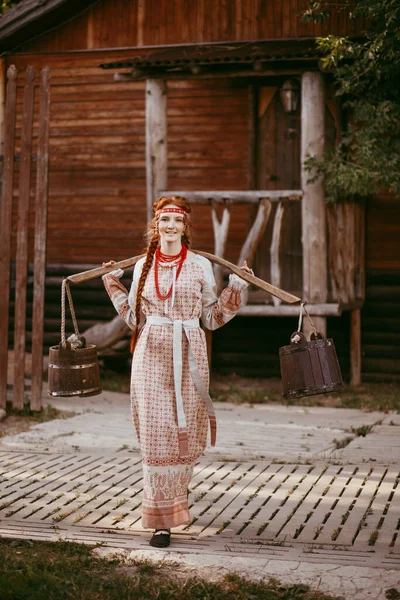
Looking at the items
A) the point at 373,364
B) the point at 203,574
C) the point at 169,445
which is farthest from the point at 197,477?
the point at 373,364

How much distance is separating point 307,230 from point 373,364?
2782 millimetres

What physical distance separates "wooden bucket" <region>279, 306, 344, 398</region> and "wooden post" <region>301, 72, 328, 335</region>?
18.3ft

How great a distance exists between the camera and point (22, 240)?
9.52 m

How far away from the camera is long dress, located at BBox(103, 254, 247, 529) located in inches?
207

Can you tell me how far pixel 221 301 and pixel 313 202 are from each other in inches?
229

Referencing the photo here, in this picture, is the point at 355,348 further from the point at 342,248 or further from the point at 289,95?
the point at 289,95

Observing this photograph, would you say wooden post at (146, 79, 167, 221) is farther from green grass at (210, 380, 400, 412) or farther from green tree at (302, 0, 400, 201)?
green grass at (210, 380, 400, 412)

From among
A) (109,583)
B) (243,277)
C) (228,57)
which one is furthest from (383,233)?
(109,583)

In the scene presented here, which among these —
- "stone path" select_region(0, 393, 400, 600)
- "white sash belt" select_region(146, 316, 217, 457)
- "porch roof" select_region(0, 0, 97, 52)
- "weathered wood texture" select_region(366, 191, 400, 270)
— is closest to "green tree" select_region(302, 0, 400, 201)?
"weathered wood texture" select_region(366, 191, 400, 270)

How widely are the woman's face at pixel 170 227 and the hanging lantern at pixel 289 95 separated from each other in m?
7.35

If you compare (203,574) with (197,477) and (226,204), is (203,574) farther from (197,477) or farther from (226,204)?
(226,204)

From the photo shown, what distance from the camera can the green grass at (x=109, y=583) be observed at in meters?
4.17

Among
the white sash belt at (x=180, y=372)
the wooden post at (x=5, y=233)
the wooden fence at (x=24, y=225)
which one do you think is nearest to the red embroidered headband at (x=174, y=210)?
the white sash belt at (x=180, y=372)

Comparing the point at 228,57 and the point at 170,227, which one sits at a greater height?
the point at 228,57
